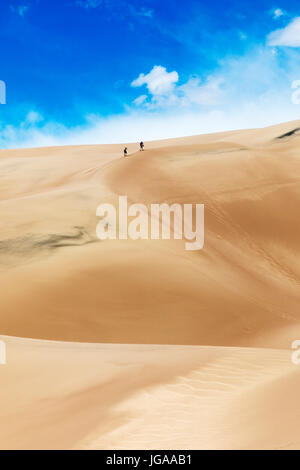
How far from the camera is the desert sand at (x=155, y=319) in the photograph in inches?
162

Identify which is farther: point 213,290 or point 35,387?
point 213,290

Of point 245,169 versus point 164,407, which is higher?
point 245,169

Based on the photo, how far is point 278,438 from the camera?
3.36 m

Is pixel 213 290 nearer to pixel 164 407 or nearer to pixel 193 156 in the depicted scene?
pixel 164 407

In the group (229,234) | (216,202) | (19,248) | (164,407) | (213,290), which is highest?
(216,202)

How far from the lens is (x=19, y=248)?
10.5 meters

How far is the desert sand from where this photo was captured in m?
4.12

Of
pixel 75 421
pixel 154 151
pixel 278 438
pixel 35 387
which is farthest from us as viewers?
pixel 154 151

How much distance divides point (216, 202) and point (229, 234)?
7.77 feet

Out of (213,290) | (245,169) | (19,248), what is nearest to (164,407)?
(213,290)

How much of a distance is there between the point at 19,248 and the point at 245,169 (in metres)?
12.3

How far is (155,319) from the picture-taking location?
349 inches
